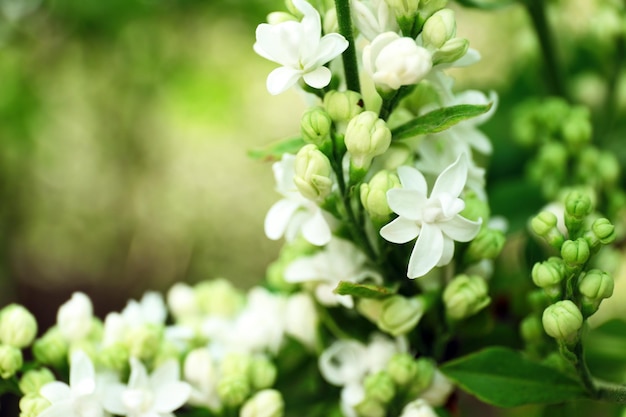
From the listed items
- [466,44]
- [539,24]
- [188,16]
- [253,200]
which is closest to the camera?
[466,44]

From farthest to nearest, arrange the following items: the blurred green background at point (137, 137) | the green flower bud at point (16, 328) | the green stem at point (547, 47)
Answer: the blurred green background at point (137, 137) → the green stem at point (547, 47) → the green flower bud at point (16, 328)

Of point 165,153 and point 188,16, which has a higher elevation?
point 188,16

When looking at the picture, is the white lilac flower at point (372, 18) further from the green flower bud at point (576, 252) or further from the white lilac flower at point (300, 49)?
Answer: the green flower bud at point (576, 252)

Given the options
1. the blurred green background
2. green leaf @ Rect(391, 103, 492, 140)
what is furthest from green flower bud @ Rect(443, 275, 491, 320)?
the blurred green background

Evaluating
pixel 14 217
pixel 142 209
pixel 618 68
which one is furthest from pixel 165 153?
pixel 618 68

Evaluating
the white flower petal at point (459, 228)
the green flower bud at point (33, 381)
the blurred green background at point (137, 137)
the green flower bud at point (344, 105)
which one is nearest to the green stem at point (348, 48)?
the green flower bud at point (344, 105)

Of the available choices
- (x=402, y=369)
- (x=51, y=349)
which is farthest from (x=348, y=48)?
(x=51, y=349)

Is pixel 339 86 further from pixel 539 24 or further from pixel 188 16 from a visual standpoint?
pixel 188 16

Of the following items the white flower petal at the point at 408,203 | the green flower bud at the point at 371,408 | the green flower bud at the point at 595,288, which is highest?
the white flower petal at the point at 408,203
